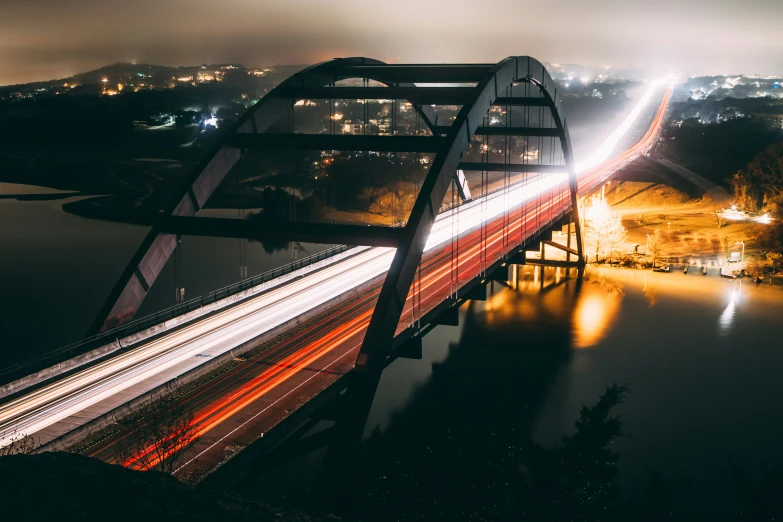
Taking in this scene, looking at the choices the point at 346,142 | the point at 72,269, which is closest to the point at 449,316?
the point at 346,142

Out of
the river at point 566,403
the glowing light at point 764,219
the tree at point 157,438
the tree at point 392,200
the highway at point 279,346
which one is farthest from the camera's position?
the tree at point 392,200

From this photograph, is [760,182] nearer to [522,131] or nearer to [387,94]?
[522,131]

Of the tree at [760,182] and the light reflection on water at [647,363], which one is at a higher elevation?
the tree at [760,182]

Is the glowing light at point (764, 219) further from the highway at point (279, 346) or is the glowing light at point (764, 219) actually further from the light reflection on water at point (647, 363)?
the highway at point (279, 346)

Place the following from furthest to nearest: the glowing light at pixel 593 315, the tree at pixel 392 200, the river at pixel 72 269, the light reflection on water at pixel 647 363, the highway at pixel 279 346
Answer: the tree at pixel 392 200
the river at pixel 72 269
the glowing light at pixel 593 315
the light reflection on water at pixel 647 363
the highway at pixel 279 346

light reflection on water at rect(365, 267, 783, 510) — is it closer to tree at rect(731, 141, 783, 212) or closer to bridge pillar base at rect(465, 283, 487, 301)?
bridge pillar base at rect(465, 283, 487, 301)

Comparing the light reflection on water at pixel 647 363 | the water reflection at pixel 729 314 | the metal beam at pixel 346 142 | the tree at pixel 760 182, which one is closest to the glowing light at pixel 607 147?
the tree at pixel 760 182

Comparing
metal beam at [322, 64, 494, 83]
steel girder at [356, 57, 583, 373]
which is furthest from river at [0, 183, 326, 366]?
steel girder at [356, 57, 583, 373]
